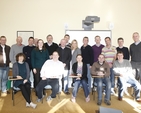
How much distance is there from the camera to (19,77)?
355 centimetres

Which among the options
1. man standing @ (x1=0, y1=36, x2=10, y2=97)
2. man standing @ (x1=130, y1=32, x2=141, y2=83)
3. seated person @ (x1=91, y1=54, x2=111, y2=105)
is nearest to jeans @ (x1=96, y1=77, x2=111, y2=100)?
seated person @ (x1=91, y1=54, x2=111, y2=105)

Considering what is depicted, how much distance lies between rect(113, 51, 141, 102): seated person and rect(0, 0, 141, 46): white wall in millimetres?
1628

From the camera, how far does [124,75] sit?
12.7ft

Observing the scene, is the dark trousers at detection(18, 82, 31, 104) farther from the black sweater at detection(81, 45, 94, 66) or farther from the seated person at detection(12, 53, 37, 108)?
the black sweater at detection(81, 45, 94, 66)

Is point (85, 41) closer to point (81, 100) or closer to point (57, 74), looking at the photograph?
point (57, 74)

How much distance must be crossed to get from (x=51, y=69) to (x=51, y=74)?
0.12m

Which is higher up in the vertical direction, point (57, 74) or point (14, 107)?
point (57, 74)

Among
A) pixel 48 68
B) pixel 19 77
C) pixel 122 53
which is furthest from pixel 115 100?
pixel 19 77

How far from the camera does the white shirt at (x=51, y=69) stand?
3.78 metres

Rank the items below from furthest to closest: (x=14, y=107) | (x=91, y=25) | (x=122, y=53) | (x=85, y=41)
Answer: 1. (x=91, y=25)
2. (x=85, y=41)
3. (x=122, y=53)
4. (x=14, y=107)

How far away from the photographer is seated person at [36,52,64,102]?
365cm

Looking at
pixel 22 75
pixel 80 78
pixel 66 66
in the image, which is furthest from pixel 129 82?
pixel 22 75

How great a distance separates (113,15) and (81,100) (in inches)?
117

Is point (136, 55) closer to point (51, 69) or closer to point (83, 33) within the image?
point (83, 33)
